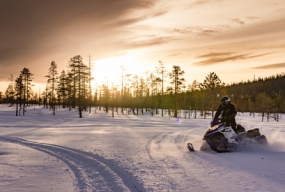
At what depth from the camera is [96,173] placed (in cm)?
674

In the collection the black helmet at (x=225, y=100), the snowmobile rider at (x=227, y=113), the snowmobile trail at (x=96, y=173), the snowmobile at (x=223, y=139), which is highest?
the black helmet at (x=225, y=100)

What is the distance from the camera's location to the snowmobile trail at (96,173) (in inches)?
216

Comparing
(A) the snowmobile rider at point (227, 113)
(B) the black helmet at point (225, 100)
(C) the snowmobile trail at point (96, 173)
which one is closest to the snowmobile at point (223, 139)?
(A) the snowmobile rider at point (227, 113)

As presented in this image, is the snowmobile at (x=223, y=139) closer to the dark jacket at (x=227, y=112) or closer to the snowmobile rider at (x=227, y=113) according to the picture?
the snowmobile rider at (x=227, y=113)

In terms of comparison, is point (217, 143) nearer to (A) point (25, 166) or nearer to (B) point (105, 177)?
(B) point (105, 177)

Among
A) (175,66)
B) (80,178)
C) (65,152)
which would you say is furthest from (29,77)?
(80,178)

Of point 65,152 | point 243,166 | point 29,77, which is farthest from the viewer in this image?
point 29,77

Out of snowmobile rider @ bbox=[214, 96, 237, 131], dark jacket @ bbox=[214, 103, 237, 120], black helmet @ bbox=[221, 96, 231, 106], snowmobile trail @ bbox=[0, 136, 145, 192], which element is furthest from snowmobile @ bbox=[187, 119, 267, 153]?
snowmobile trail @ bbox=[0, 136, 145, 192]

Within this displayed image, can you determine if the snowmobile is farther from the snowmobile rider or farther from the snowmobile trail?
the snowmobile trail

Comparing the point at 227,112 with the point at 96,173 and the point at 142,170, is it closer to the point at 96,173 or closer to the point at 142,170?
the point at 142,170

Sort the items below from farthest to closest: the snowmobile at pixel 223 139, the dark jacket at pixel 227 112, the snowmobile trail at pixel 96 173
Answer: the dark jacket at pixel 227 112, the snowmobile at pixel 223 139, the snowmobile trail at pixel 96 173

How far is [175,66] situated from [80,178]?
50.3m

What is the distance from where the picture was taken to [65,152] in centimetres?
1018

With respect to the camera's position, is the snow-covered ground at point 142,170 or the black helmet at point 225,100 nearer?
the snow-covered ground at point 142,170
